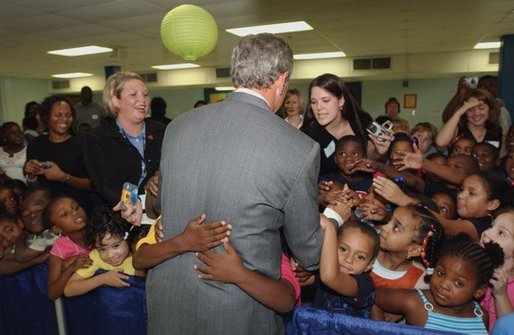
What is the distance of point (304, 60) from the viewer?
1098 cm

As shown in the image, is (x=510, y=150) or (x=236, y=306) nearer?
(x=236, y=306)

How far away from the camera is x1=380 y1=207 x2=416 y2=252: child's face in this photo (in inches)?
70.0

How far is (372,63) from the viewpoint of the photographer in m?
10.6

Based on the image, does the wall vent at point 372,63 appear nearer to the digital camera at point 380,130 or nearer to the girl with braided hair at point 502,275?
the digital camera at point 380,130

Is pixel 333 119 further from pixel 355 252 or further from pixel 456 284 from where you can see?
pixel 456 284

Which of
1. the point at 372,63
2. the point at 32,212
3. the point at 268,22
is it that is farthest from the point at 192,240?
the point at 372,63

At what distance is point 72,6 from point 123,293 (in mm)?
4488

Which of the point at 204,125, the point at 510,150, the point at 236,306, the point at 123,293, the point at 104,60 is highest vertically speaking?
the point at 104,60

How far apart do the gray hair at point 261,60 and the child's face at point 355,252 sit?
32.6 inches

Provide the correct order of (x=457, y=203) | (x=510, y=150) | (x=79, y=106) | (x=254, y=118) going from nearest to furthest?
1. (x=254, y=118)
2. (x=457, y=203)
3. (x=510, y=150)
4. (x=79, y=106)

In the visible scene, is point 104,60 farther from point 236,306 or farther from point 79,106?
→ point 236,306

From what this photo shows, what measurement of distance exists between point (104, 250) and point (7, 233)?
1.08m

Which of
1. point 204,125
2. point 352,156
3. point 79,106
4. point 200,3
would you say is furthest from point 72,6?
point 204,125

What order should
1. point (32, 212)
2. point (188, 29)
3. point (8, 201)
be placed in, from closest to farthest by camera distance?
1. point (32, 212)
2. point (8, 201)
3. point (188, 29)
